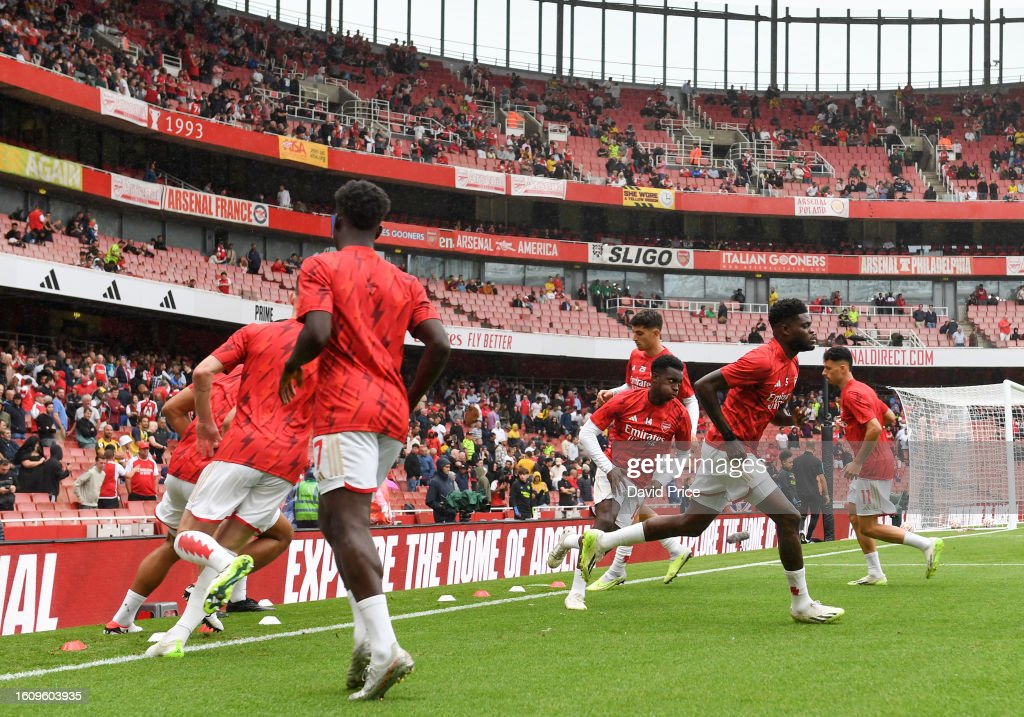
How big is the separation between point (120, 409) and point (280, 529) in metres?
16.5

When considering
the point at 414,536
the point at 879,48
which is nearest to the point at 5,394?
the point at 414,536

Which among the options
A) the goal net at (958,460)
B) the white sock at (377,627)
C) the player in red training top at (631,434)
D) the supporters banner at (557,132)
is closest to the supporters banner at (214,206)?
the supporters banner at (557,132)

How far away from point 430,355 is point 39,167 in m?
30.5

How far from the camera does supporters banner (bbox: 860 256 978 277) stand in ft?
167

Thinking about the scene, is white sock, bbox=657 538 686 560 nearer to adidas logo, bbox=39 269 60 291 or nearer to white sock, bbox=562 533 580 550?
white sock, bbox=562 533 580 550

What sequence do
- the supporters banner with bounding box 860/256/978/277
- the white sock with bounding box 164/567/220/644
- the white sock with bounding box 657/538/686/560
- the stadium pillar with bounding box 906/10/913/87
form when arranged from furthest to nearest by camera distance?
the stadium pillar with bounding box 906/10/913/87 → the supporters banner with bounding box 860/256/978/277 → the white sock with bounding box 657/538/686/560 → the white sock with bounding box 164/567/220/644

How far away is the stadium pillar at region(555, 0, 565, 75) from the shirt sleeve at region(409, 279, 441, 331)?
54.0 meters

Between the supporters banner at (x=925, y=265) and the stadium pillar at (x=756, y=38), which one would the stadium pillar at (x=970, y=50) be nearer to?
the stadium pillar at (x=756, y=38)

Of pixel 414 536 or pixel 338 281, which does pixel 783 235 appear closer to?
pixel 414 536

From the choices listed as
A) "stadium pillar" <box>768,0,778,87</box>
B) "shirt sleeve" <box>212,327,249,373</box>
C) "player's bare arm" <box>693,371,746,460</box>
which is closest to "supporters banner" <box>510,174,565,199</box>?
"stadium pillar" <box>768,0,778,87</box>

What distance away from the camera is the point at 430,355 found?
16.8 feet

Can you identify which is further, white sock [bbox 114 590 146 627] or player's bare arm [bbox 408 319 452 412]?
white sock [bbox 114 590 146 627]

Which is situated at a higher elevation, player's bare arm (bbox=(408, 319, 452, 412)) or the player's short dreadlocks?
the player's short dreadlocks

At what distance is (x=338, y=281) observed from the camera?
5094 mm
